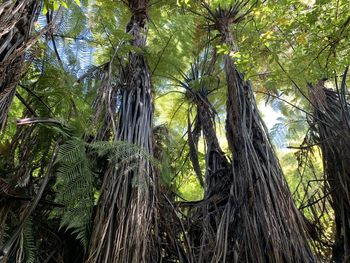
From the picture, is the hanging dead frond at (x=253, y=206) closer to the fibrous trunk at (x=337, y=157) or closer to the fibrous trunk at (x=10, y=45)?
the fibrous trunk at (x=337, y=157)

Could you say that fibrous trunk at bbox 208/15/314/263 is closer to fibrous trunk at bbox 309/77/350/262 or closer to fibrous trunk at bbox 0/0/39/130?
fibrous trunk at bbox 309/77/350/262

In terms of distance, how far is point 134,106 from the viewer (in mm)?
2139

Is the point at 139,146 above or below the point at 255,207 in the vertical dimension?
above

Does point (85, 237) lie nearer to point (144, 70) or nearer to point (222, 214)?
point (222, 214)

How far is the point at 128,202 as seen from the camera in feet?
5.23

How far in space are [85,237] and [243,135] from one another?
1334 millimetres

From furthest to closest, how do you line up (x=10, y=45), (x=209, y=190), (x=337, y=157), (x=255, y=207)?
(x=209, y=190) < (x=337, y=157) < (x=255, y=207) < (x=10, y=45)

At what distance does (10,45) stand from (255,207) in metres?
1.53

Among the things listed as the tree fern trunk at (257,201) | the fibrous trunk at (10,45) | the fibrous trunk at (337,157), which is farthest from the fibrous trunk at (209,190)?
the fibrous trunk at (10,45)

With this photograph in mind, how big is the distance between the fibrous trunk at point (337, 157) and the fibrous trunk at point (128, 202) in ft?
3.76

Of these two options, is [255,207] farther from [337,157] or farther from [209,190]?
[337,157]

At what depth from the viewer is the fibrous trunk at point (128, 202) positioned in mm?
1424

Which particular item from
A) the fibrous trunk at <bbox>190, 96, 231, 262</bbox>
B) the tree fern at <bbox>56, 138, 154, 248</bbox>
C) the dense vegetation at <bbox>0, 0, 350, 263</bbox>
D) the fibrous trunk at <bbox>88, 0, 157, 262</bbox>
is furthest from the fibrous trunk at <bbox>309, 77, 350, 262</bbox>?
the tree fern at <bbox>56, 138, 154, 248</bbox>

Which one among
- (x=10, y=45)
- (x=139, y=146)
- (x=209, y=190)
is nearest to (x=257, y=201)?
(x=209, y=190)
